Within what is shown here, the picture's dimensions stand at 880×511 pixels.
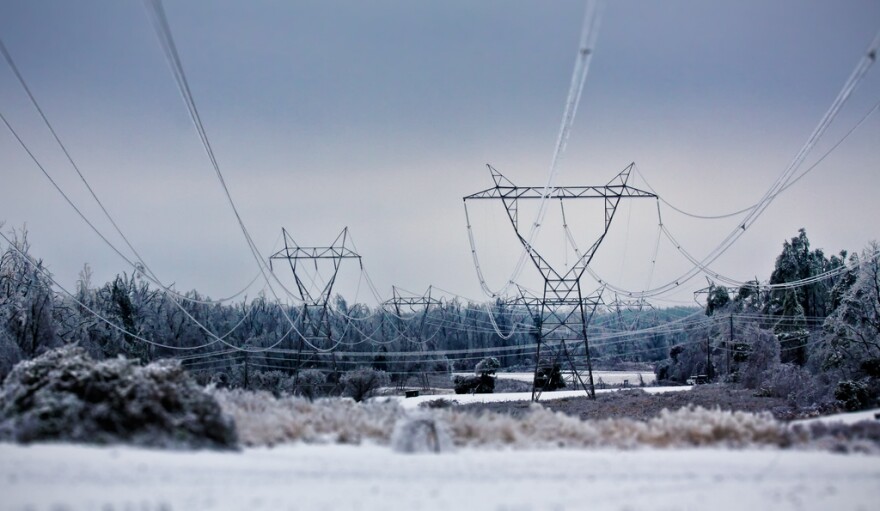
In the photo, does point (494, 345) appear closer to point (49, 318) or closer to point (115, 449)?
point (49, 318)

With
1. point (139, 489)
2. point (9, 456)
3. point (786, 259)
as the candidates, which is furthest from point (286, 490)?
point (786, 259)

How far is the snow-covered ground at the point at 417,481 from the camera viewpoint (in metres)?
10.3

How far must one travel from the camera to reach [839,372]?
123ft

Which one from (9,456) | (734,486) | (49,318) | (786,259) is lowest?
(734,486)

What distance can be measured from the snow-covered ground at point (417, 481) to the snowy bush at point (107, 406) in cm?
41

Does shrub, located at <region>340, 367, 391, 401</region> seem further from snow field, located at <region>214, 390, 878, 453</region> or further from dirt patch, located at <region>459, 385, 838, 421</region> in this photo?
snow field, located at <region>214, 390, 878, 453</region>

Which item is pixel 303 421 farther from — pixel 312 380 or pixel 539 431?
pixel 312 380

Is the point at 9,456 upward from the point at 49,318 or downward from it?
downward

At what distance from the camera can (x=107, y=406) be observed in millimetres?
12945

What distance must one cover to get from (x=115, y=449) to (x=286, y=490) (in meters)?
2.98

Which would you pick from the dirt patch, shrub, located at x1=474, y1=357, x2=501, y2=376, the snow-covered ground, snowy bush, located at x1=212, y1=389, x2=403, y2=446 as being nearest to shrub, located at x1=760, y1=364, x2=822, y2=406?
the dirt patch

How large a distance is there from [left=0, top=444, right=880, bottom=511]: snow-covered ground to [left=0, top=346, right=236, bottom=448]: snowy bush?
0.41 metres

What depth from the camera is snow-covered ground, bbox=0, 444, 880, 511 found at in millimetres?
10328

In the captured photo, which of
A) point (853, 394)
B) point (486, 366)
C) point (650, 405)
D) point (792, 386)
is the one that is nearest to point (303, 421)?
point (853, 394)
